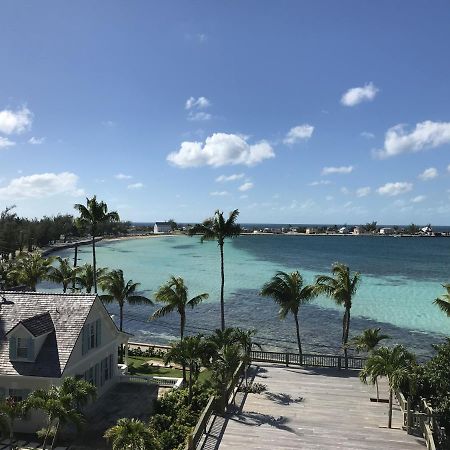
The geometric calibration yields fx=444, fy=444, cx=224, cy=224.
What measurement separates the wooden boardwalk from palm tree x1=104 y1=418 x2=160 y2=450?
353 centimetres

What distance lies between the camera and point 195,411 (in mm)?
20797

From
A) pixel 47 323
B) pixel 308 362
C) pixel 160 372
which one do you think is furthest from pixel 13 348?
pixel 308 362

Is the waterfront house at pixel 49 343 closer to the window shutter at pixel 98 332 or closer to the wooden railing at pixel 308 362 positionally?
the window shutter at pixel 98 332

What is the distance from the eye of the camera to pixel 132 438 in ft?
42.8

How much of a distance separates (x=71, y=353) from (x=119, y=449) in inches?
293

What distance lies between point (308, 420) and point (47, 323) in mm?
12474

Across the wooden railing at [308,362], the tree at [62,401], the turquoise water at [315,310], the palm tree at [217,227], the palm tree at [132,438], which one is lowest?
the turquoise water at [315,310]

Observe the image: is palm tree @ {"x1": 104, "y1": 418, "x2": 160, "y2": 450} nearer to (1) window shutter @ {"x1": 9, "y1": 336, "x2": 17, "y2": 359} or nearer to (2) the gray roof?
(2) the gray roof

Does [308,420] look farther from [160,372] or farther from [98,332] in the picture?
[160,372]

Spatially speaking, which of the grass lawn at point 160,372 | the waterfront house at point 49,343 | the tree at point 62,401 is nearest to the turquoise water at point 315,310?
the grass lawn at point 160,372

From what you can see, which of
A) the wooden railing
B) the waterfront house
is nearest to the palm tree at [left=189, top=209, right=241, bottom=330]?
the wooden railing

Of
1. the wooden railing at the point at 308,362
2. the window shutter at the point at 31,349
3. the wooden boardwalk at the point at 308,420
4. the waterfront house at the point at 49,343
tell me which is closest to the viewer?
the wooden boardwalk at the point at 308,420

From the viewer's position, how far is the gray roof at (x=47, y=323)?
19.0 m

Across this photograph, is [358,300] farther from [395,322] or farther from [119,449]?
[119,449]
